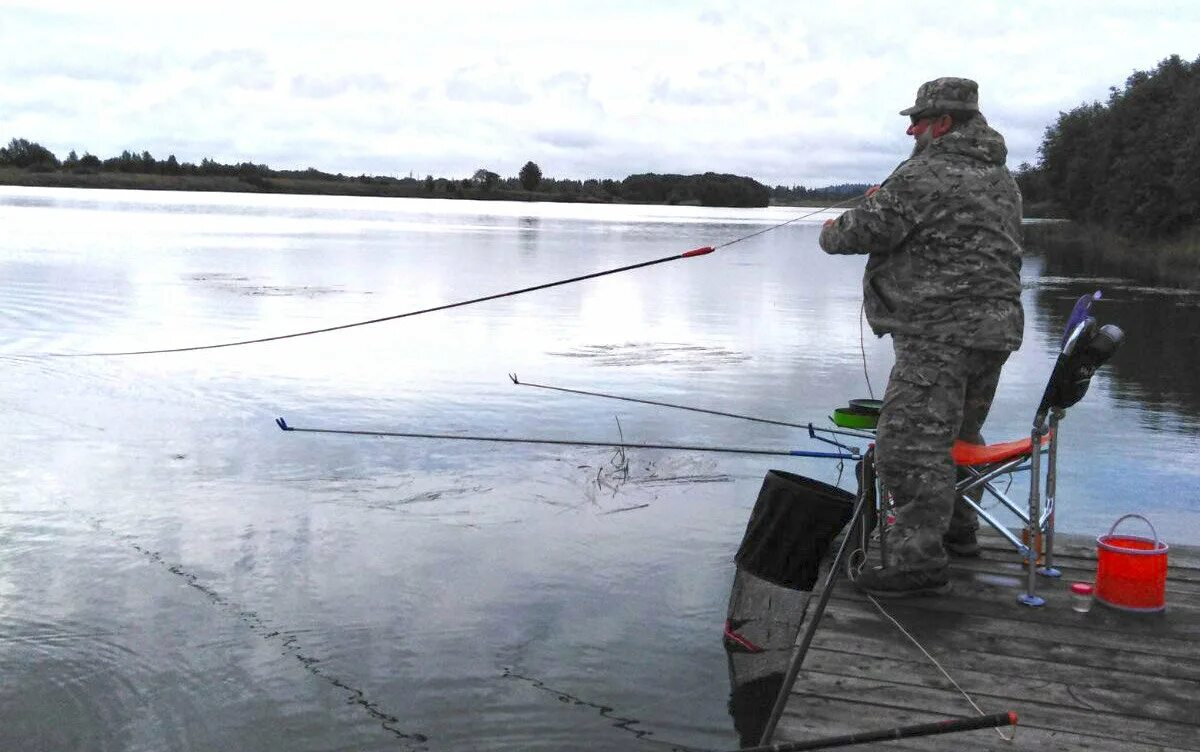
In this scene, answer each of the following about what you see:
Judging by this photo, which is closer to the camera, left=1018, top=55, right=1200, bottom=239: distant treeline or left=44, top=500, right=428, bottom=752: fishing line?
left=44, top=500, right=428, bottom=752: fishing line

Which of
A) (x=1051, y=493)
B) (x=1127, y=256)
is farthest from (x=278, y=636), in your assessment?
(x=1127, y=256)

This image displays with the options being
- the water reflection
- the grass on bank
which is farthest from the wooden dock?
the grass on bank

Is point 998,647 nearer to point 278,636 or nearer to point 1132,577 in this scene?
point 1132,577

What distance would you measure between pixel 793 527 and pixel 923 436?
0.75 meters

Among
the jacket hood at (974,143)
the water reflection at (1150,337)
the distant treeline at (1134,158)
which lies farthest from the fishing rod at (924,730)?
the distant treeline at (1134,158)

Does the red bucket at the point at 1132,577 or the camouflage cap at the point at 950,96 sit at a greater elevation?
the camouflage cap at the point at 950,96

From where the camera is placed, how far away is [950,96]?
4.66 metres

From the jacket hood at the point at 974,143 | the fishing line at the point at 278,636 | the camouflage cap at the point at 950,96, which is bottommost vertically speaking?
the fishing line at the point at 278,636

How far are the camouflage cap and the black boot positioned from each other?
179 centimetres

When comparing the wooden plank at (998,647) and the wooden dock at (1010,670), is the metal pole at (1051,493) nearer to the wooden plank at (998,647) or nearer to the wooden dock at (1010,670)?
the wooden dock at (1010,670)

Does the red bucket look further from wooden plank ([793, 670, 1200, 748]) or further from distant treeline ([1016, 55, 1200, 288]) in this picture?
distant treeline ([1016, 55, 1200, 288])

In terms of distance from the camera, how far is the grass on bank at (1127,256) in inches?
1307

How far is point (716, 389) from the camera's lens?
12297 mm

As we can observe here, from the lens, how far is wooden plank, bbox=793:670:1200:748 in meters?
3.61
